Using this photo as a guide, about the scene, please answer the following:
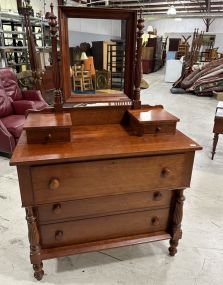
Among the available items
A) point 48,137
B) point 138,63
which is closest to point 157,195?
point 48,137

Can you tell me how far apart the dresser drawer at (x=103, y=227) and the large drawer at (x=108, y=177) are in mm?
235

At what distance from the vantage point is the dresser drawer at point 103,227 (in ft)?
4.41

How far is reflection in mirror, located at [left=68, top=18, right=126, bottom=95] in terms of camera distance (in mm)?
1421

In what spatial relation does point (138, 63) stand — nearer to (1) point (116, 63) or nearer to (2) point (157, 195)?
(1) point (116, 63)

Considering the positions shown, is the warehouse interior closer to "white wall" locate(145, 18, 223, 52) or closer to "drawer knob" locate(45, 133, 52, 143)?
"drawer knob" locate(45, 133, 52, 143)

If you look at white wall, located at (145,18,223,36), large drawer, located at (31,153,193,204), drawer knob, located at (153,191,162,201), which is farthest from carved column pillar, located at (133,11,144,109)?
white wall, located at (145,18,223,36)

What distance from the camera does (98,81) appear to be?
59.2 inches

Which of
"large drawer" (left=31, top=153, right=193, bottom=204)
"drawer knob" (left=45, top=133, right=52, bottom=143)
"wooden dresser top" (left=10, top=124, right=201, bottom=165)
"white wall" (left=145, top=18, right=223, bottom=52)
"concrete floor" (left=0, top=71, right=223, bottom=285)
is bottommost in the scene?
"concrete floor" (left=0, top=71, right=223, bottom=285)

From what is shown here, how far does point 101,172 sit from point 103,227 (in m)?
0.42

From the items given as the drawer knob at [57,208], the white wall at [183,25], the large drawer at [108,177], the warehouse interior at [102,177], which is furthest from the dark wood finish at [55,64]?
the white wall at [183,25]

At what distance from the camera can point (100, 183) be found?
1203mm

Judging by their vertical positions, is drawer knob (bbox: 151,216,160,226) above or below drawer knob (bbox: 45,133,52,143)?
below

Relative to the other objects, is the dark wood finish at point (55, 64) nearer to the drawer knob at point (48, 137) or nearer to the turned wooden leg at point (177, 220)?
the drawer knob at point (48, 137)

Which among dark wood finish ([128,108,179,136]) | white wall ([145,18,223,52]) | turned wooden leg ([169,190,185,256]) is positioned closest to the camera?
dark wood finish ([128,108,179,136])
